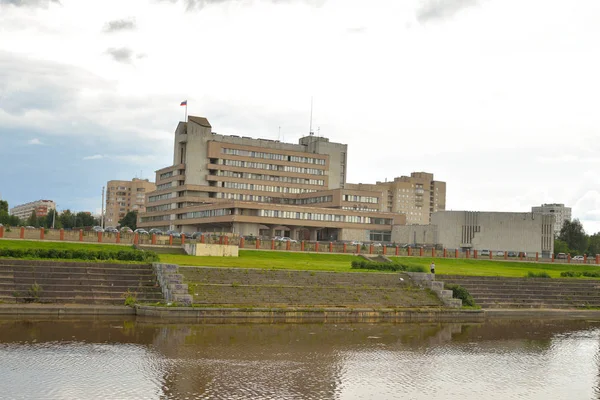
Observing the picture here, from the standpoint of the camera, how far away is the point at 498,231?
11194cm

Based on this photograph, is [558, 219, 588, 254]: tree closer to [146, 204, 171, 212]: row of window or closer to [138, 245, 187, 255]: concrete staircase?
[146, 204, 171, 212]: row of window

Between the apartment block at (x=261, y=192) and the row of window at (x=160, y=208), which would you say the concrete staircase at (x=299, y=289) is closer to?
the apartment block at (x=261, y=192)

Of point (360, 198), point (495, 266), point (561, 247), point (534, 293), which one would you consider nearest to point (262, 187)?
point (360, 198)

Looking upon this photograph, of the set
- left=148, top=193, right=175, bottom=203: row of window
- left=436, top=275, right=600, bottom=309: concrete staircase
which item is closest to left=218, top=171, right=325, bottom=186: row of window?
left=148, top=193, right=175, bottom=203: row of window


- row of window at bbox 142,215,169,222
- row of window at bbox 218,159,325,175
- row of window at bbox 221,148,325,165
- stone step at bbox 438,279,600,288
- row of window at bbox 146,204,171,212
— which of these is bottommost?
stone step at bbox 438,279,600,288

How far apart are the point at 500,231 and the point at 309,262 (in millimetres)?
61250

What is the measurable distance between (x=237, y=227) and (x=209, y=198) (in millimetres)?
23070

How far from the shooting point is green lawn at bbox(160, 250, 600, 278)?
5403 cm

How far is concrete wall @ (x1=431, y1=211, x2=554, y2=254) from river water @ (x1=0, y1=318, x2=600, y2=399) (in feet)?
256

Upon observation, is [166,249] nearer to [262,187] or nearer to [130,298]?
[130,298]

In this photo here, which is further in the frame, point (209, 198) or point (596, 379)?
point (209, 198)

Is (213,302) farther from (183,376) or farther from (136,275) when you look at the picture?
(183,376)

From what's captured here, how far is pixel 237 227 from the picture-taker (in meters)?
122

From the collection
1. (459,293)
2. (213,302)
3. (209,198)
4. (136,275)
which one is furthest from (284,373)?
(209,198)
